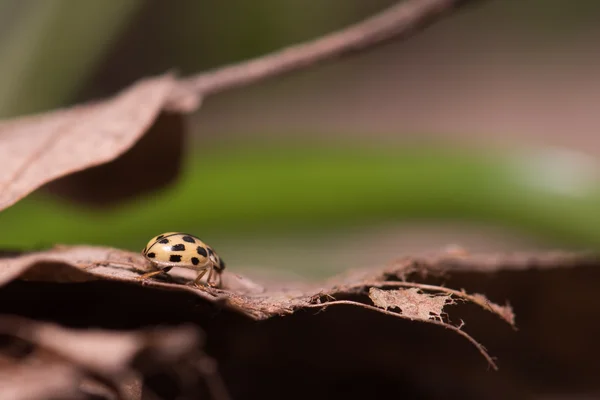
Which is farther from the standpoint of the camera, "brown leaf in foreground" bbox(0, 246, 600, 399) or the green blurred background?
the green blurred background

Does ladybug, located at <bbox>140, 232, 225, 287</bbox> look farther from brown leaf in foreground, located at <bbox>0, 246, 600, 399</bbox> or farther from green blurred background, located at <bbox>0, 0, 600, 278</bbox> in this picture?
green blurred background, located at <bbox>0, 0, 600, 278</bbox>

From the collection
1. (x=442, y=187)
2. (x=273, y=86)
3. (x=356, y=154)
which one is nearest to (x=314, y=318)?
(x=442, y=187)

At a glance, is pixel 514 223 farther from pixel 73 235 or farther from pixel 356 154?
pixel 73 235

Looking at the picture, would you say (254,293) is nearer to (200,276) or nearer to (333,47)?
(200,276)

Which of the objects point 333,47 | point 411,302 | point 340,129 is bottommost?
point 411,302

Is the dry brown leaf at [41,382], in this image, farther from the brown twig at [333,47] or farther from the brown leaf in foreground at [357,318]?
the brown twig at [333,47]

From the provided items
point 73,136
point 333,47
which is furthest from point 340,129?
point 73,136

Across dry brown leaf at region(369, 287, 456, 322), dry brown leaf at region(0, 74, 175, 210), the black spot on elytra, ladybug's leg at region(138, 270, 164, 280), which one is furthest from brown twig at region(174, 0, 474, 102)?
dry brown leaf at region(369, 287, 456, 322)
